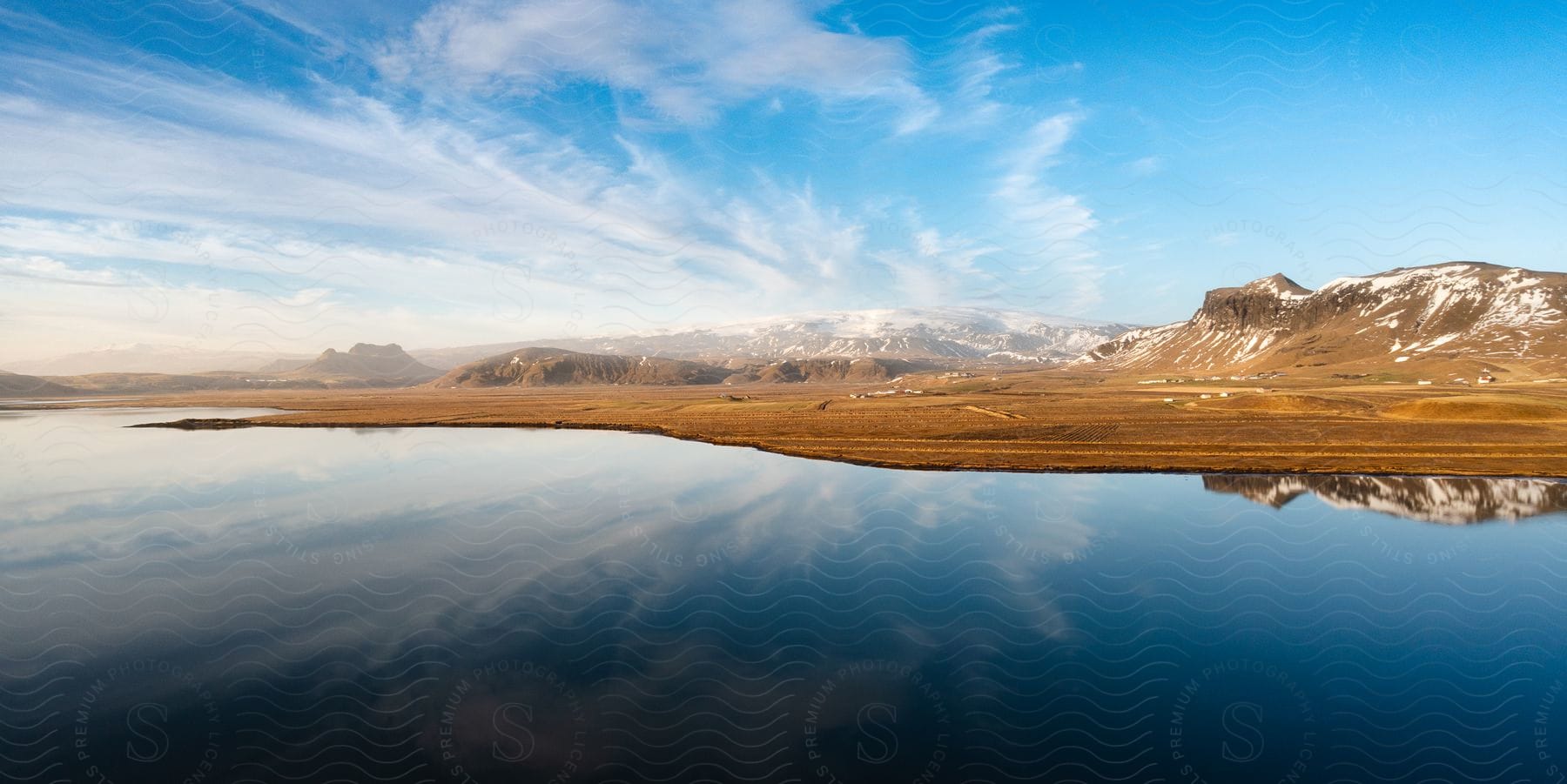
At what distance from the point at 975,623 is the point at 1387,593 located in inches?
775

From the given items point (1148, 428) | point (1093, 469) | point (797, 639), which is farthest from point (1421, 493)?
point (797, 639)

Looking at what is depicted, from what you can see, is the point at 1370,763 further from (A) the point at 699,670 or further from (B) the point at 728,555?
(B) the point at 728,555

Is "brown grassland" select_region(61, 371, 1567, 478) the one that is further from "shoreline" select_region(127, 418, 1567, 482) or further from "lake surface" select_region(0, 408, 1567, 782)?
"lake surface" select_region(0, 408, 1567, 782)

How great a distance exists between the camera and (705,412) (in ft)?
406

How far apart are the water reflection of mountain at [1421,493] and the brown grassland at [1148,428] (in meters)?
3.12

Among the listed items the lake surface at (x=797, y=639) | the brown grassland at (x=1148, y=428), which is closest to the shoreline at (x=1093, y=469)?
the brown grassland at (x=1148, y=428)

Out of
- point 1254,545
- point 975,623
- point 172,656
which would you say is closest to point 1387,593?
point 1254,545

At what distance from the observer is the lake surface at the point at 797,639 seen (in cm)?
1638

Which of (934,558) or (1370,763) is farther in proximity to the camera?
(934,558)

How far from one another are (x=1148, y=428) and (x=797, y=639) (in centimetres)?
7327

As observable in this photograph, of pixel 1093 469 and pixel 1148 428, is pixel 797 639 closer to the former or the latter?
pixel 1093 469

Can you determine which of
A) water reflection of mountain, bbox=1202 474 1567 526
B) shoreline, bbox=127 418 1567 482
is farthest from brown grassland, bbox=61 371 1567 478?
water reflection of mountain, bbox=1202 474 1567 526

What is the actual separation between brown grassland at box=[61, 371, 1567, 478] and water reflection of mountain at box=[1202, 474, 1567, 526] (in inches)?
123

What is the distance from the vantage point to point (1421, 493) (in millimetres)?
45125
